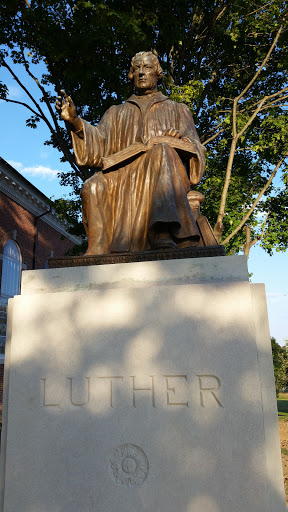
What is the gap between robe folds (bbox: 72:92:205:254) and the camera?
11.4 ft

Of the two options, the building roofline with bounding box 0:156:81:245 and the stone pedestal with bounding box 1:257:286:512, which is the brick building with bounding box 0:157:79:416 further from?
the stone pedestal with bounding box 1:257:286:512

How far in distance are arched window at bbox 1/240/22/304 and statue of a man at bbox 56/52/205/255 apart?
50.6 ft

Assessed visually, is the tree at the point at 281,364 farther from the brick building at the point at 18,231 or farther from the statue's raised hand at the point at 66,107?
the statue's raised hand at the point at 66,107

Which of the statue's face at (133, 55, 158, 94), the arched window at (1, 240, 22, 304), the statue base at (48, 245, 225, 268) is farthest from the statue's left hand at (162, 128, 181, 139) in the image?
the arched window at (1, 240, 22, 304)

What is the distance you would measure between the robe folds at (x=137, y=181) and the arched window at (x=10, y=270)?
15.4 m

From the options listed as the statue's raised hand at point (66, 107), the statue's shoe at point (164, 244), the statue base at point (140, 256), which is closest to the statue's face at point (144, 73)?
the statue's raised hand at point (66, 107)

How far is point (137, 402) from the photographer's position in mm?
2641

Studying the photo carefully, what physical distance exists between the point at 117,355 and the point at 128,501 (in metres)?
0.82

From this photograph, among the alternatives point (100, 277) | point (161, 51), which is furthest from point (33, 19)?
point (100, 277)

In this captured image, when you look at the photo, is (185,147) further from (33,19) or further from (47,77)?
(47,77)

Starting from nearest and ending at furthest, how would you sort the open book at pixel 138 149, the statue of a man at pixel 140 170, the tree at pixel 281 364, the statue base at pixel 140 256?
the statue base at pixel 140 256 < the statue of a man at pixel 140 170 < the open book at pixel 138 149 < the tree at pixel 281 364

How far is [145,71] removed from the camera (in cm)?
428

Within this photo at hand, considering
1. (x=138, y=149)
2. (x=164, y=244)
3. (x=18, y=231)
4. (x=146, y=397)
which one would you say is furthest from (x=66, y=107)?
(x=18, y=231)

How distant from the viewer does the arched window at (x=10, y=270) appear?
1855 cm
